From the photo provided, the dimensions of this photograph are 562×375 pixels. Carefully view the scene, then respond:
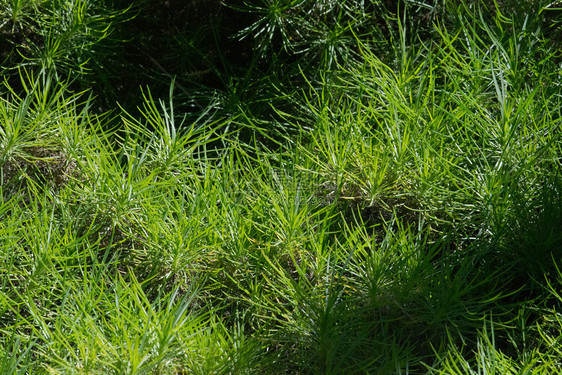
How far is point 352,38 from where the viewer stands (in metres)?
2.02

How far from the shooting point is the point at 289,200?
1667mm

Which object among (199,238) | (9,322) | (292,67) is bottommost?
(9,322)

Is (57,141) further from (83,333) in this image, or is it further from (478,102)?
(478,102)

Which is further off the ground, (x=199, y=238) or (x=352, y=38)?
(x=352, y=38)

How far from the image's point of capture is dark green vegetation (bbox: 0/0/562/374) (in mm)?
1462

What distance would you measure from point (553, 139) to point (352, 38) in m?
0.67

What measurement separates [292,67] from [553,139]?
0.79 meters

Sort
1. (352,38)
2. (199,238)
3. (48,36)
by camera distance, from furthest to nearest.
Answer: (352,38) → (48,36) → (199,238)

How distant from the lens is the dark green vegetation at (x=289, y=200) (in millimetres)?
1462

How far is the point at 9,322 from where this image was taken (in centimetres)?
152

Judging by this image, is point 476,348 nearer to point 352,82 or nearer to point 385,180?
point 385,180

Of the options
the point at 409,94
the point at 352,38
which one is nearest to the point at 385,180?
the point at 409,94

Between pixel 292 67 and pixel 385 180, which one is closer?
pixel 385 180

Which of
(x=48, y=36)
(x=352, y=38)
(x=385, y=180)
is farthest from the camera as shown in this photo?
(x=352, y=38)
